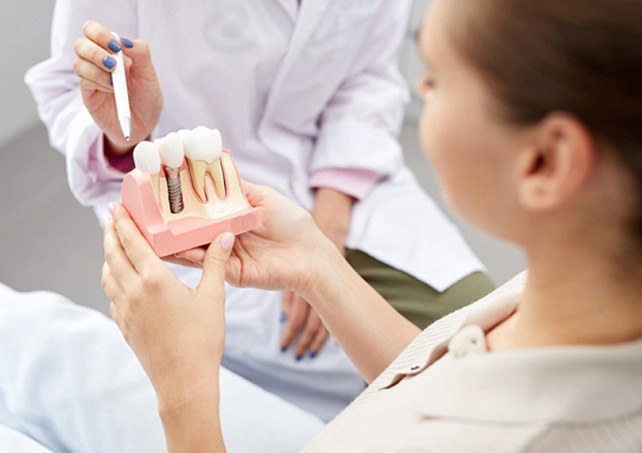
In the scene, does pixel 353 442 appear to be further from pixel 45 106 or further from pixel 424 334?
pixel 45 106

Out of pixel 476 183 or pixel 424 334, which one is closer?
pixel 476 183

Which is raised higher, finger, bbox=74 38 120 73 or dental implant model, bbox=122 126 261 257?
finger, bbox=74 38 120 73

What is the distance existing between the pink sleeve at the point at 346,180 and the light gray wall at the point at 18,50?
916mm

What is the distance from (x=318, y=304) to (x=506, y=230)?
0.33m

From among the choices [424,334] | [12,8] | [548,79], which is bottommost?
[12,8]

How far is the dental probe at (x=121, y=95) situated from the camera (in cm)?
71

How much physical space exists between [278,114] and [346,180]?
0.46 ft

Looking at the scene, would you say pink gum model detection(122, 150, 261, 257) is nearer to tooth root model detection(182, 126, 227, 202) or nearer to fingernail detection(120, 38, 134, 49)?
tooth root model detection(182, 126, 227, 202)

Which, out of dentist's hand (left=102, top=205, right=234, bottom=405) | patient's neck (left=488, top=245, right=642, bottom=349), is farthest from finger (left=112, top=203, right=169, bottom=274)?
patient's neck (left=488, top=245, right=642, bottom=349)

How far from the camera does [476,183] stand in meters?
0.45

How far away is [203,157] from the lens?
729 millimetres

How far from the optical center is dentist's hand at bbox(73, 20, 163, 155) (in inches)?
31.3

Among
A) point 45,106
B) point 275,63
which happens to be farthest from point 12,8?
point 275,63

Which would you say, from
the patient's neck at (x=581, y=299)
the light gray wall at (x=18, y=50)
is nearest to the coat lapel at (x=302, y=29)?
the patient's neck at (x=581, y=299)
